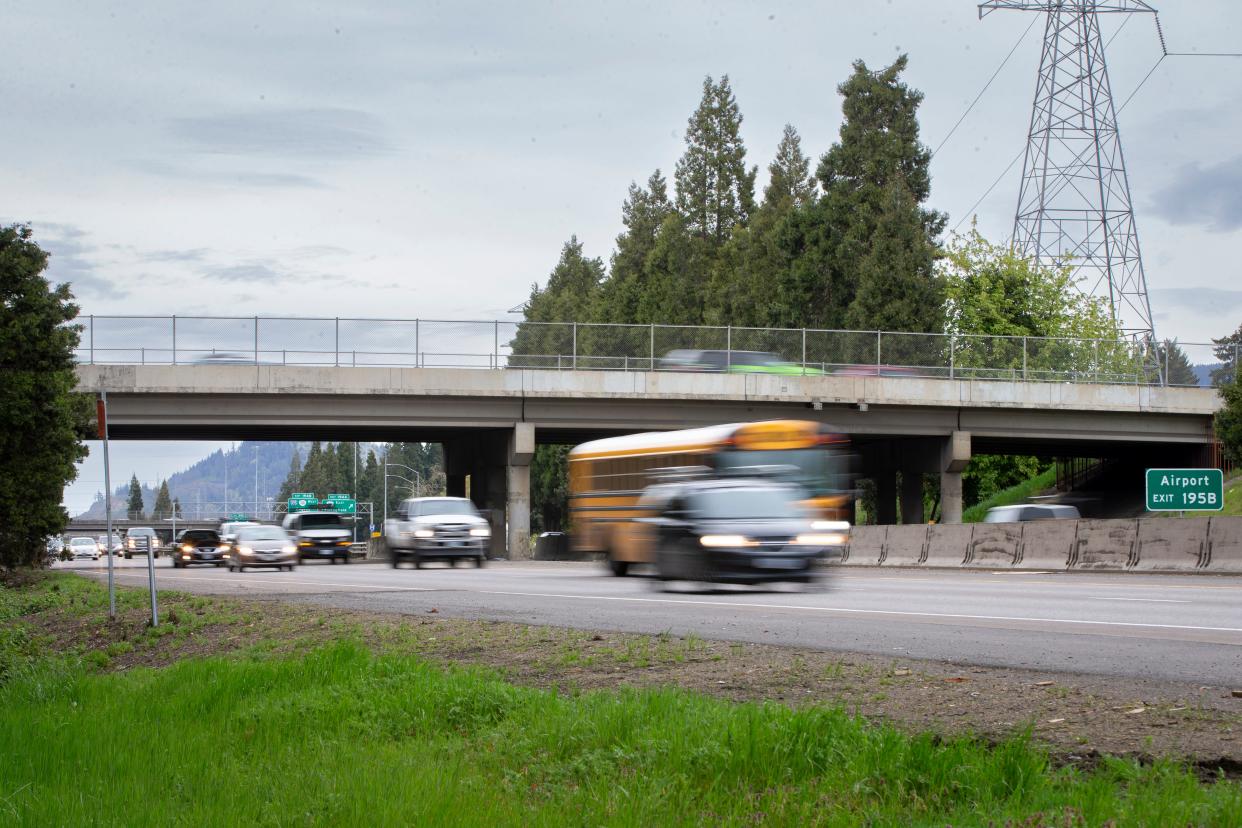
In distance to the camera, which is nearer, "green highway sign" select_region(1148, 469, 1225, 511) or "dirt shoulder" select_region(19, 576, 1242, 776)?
"dirt shoulder" select_region(19, 576, 1242, 776)

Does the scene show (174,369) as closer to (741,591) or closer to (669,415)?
(669,415)

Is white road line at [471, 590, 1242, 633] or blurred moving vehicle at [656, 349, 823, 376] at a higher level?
blurred moving vehicle at [656, 349, 823, 376]

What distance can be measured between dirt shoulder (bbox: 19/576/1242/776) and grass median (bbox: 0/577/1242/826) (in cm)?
54

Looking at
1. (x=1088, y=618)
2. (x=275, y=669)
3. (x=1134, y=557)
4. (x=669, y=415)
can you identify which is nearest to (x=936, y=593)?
(x=1088, y=618)

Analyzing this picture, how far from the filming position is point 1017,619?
15.0m

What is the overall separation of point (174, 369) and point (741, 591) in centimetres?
3347

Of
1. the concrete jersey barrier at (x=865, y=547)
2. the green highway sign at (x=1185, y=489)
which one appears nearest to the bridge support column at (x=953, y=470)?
the concrete jersey barrier at (x=865, y=547)

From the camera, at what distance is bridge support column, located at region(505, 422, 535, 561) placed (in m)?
53.4

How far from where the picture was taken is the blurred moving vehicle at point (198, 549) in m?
55.4

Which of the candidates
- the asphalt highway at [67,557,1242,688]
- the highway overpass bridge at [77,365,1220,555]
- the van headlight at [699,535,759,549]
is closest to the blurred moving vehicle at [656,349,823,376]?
the highway overpass bridge at [77,365,1220,555]

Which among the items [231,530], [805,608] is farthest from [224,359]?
[805,608]

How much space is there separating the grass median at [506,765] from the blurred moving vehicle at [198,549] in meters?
46.6

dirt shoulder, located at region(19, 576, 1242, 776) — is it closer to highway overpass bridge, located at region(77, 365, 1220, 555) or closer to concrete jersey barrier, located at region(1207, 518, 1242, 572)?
concrete jersey barrier, located at region(1207, 518, 1242, 572)

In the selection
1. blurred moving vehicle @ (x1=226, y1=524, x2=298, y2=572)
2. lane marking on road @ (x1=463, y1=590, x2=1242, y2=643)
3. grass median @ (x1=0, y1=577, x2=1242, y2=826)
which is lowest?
blurred moving vehicle @ (x1=226, y1=524, x2=298, y2=572)
